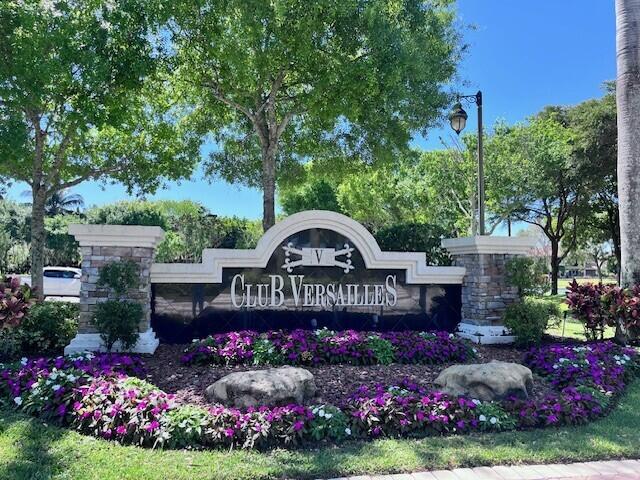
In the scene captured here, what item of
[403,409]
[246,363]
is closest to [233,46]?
[246,363]

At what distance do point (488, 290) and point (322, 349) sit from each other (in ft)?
12.2

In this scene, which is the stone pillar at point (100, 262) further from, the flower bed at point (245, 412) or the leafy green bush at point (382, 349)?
the leafy green bush at point (382, 349)

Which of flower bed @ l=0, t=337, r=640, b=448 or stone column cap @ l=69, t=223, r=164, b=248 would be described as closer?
flower bed @ l=0, t=337, r=640, b=448

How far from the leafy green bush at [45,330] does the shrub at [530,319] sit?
7.56 m

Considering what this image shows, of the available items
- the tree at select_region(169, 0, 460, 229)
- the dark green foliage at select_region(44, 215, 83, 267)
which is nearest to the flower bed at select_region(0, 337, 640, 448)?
the tree at select_region(169, 0, 460, 229)

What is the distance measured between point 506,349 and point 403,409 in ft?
15.1

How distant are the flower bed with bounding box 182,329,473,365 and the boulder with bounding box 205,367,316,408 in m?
1.64

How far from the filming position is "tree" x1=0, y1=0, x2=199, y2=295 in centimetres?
851

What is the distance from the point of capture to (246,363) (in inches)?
290

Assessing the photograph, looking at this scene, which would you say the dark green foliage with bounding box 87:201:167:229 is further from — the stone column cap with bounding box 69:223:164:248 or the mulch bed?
the mulch bed

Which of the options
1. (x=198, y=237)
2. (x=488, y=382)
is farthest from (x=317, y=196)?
(x=488, y=382)

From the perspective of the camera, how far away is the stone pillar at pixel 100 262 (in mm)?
7879

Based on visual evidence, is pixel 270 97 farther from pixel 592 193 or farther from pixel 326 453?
pixel 592 193

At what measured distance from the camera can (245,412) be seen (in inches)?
202
